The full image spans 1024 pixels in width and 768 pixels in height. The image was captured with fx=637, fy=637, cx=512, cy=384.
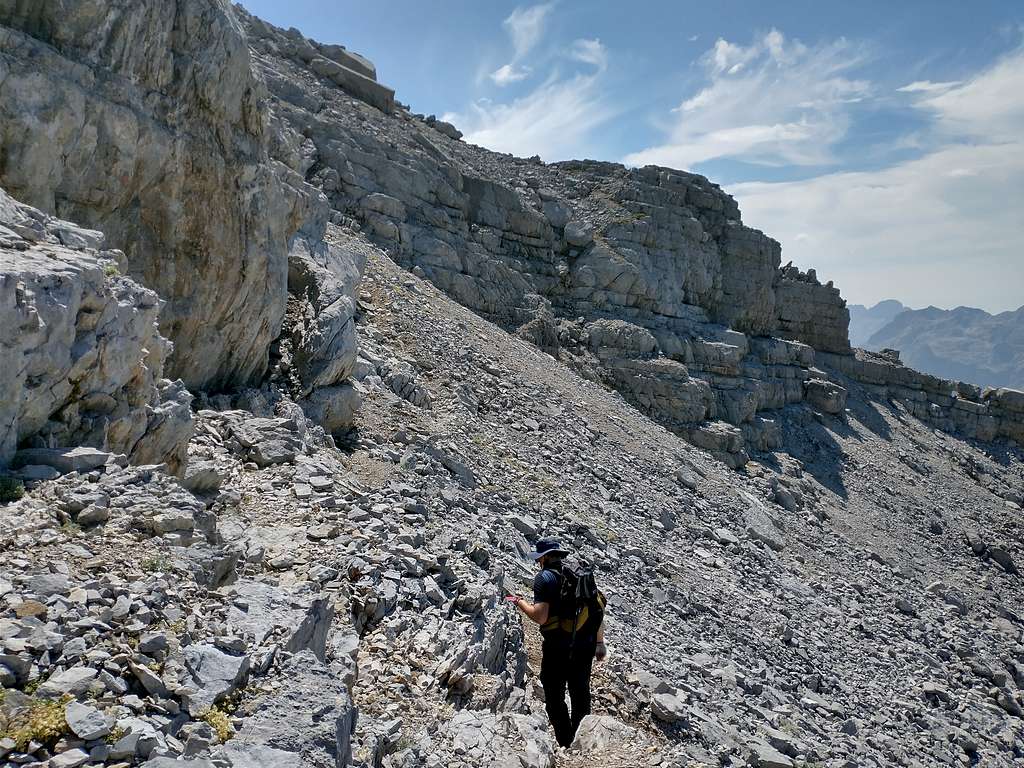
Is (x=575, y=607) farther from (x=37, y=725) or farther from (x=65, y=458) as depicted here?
(x=65, y=458)

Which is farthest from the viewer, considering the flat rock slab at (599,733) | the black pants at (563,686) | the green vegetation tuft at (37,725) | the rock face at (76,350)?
the flat rock slab at (599,733)

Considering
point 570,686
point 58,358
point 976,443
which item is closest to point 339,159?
point 58,358

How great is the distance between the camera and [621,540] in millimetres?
16750

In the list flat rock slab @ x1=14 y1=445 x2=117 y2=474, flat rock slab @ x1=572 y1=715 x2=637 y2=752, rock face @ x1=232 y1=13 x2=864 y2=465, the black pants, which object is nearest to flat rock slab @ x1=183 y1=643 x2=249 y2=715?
flat rock slab @ x1=14 y1=445 x2=117 y2=474

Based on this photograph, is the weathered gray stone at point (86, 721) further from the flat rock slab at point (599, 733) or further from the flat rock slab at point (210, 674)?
the flat rock slab at point (599, 733)

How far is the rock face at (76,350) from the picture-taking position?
5.96m

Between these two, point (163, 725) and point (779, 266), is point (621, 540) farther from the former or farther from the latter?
point (779, 266)

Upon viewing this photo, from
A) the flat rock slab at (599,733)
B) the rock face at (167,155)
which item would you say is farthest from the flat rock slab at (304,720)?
the rock face at (167,155)

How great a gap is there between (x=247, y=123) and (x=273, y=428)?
20.8 feet

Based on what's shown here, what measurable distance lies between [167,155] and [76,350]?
5419 mm

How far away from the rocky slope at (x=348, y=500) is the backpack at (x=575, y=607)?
1.18m

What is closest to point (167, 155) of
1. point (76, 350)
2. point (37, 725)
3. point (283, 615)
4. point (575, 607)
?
point (76, 350)

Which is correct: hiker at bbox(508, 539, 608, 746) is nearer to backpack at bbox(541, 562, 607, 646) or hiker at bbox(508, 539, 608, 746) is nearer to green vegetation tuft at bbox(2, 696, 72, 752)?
backpack at bbox(541, 562, 607, 646)

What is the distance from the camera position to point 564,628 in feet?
23.2
